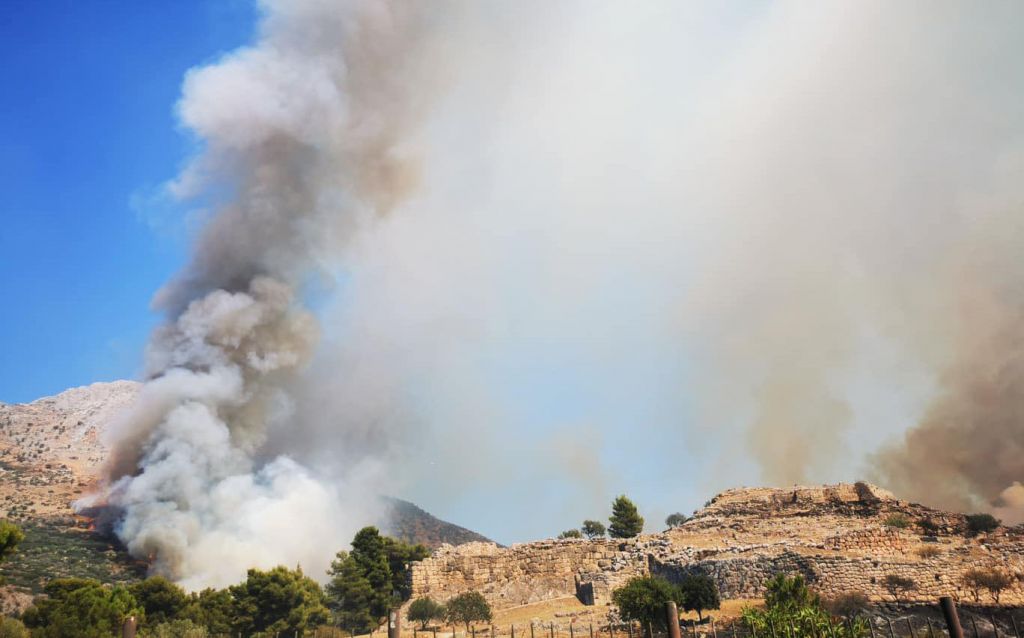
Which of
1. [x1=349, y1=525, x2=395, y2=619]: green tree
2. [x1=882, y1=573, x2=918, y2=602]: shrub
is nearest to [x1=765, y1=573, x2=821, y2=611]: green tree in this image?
[x1=882, y1=573, x2=918, y2=602]: shrub

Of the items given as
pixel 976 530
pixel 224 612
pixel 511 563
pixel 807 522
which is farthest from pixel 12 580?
pixel 976 530

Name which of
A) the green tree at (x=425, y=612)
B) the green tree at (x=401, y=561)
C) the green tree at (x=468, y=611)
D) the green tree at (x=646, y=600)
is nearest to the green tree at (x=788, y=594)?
the green tree at (x=646, y=600)

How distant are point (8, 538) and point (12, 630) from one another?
23.0 feet

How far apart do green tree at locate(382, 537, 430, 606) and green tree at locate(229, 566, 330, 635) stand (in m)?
6.69

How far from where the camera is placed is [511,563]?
43000mm

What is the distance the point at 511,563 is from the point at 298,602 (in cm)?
1420

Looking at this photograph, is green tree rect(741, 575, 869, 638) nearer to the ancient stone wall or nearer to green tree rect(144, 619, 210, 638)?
the ancient stone wall

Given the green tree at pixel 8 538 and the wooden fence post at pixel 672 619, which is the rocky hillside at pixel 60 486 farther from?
the wooden fence post at pixel 672 619

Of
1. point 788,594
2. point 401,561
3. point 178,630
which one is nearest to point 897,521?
point 788,594

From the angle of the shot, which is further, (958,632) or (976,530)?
(976,530)

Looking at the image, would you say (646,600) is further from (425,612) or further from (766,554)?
(425,612)

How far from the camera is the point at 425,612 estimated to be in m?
36.8

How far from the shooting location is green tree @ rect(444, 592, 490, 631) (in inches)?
1336

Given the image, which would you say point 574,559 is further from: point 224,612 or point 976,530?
point 976,530
